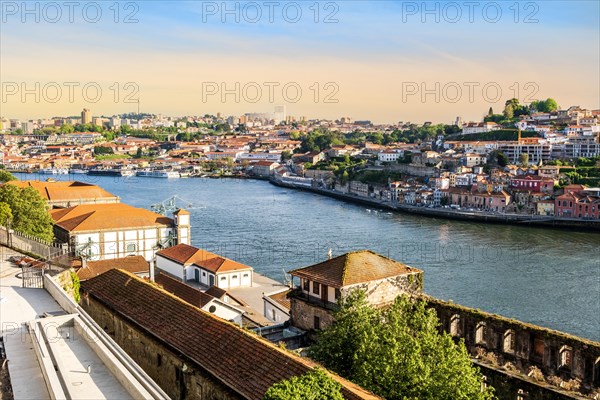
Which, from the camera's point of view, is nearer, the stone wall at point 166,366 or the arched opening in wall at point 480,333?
the stone wall at point 166,366

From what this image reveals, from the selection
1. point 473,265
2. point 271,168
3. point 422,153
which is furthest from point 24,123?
point 473,265

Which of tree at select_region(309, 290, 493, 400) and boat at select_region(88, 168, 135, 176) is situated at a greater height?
boat at select_region(88, 168, 135, 176)

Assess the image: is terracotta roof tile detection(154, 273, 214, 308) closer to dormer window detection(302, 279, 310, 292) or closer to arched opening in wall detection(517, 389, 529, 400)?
dormer window detection(302, 279, 310, 292)

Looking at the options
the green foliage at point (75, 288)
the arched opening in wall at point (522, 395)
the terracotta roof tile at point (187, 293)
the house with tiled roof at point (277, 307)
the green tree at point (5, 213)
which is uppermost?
the green tree at point (5, 213)

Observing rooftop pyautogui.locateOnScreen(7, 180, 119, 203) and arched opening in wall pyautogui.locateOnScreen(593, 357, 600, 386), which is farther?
rooftop pyautogui.locateOnScreen(7, 180, 119, 203)

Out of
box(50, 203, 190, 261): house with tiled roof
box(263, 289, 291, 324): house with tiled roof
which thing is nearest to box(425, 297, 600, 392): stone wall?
box(263, 289, 291, 324): house with tiled roof

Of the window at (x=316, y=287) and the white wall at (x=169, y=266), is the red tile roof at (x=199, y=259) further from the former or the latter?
the window at (x=316, y=287)

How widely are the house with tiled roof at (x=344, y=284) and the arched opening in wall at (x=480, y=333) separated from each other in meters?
0.87

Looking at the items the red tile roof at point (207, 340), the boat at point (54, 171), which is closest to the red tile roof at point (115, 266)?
the red tile roof at point (207, 340)

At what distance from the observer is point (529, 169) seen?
133 ft

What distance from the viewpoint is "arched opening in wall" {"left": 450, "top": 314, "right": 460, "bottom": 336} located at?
7.14 m

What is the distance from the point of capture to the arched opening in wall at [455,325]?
7145 millimetres

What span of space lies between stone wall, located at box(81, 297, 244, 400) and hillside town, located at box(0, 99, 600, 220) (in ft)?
98.1

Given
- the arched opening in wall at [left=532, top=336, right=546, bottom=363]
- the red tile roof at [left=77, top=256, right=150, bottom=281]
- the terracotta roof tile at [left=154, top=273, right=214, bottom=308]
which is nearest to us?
the arched opening in wall at [left=532, top=336, right=546, bottom=363]
